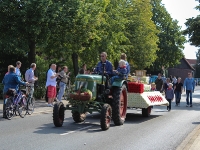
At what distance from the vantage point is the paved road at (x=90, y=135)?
32.6 ft

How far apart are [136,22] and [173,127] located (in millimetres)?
40062

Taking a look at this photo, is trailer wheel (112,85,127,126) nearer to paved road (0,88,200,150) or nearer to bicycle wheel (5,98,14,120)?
paved road (0,88,200,150)

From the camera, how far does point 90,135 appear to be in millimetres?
11578

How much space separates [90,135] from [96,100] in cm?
214

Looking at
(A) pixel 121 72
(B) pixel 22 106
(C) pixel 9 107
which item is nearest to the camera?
(A) pixel 121 72

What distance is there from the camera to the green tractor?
12674 mm

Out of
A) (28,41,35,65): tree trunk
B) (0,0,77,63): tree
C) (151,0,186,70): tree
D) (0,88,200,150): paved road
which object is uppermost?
(151,0,186,70): tree

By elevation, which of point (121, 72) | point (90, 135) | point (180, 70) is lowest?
point (90, 135)

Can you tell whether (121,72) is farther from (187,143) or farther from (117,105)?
(187,143)

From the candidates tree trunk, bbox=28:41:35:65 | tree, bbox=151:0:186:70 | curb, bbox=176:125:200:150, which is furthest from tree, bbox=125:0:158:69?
curb, bbox=176:125:200:150

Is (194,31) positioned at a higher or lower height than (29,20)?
higher

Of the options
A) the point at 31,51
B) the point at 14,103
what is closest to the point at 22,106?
the point at 14,103

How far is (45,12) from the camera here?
909 inches

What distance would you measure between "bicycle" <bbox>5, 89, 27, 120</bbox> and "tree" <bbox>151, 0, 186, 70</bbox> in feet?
182
